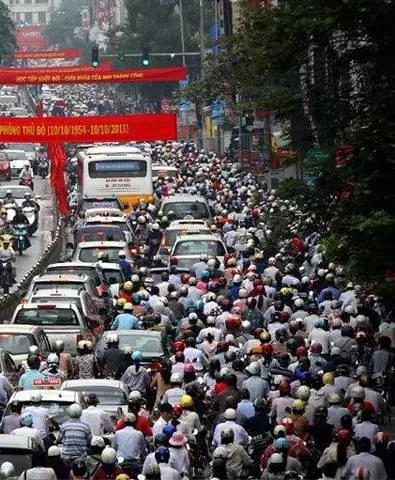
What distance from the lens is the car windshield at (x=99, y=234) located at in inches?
1775

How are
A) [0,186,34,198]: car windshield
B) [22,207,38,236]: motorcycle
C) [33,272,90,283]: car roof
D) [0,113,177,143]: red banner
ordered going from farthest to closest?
[0,113,177,143]: red banner, [0,186,34,198]: car windshield, [22,207,38,236]: motorcycle, [33,272,90,283]: car roof

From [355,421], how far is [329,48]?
163 inches

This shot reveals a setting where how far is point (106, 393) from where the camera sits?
79.8 ft

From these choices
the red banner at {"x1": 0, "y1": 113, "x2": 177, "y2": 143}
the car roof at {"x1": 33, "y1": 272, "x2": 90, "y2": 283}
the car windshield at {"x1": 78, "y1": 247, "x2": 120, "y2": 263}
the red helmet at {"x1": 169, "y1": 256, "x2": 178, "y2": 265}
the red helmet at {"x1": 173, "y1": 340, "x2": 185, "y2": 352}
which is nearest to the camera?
the red helmet at {"x1": 173, "y1": 340, "x2": 185, "y2": 352}

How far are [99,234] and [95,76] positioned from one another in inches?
1915

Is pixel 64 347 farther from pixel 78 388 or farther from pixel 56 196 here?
pixel 56 196

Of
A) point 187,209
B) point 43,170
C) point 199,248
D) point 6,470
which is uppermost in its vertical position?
point 6,470

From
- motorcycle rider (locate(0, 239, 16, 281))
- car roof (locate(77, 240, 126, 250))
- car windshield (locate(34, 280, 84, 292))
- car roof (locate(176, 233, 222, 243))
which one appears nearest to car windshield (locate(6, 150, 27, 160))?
motorcycle rider (locate(0, 239, 16, 281))

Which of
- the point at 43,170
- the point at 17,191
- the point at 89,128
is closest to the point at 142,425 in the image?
the point at 17,191

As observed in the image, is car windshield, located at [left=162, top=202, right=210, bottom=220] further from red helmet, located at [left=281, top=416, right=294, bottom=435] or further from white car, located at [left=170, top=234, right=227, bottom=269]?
red helmet, located at [left=281, top=416, right=294, bottom=435]

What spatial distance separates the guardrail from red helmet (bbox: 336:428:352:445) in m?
15.9

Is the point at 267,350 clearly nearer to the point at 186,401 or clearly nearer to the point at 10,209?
the point at 186,401

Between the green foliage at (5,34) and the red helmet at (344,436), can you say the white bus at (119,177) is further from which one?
the green foliage at (5,34)

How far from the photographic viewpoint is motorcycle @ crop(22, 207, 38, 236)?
5738cm
